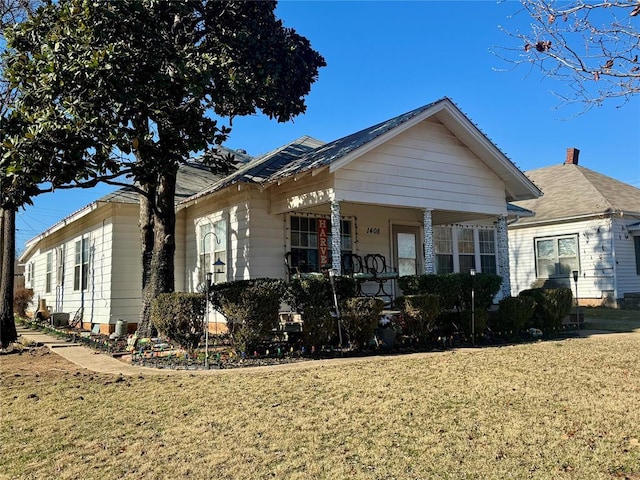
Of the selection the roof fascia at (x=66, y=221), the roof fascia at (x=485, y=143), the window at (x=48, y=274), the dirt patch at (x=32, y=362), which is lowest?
the dirt patch at (x=32, y=362)

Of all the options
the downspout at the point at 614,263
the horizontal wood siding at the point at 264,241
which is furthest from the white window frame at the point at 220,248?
the downspout at the point at 614,263

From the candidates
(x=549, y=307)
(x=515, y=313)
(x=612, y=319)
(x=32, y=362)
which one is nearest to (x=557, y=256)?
(x=612, y=319)

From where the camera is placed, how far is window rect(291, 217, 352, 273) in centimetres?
1208

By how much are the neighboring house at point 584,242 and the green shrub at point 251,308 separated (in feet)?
45.5

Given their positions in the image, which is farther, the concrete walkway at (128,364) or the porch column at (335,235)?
the porch column at (335,235)

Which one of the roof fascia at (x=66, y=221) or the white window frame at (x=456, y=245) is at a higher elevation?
the roof fascia at (x=66, y=221)

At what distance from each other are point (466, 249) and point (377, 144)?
6767 mm

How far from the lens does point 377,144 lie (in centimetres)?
1027

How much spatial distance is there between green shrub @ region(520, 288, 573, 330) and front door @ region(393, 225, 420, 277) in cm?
350

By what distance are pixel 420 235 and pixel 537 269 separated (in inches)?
294

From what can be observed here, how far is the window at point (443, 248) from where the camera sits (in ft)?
49.9

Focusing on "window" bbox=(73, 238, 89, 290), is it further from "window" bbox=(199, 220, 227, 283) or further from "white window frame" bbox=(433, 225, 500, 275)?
"white window frame" bbox=(433, 225, 500, 275)

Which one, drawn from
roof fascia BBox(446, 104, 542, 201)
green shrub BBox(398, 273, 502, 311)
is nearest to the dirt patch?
green shrub BBox(398, 273, 502, 311)

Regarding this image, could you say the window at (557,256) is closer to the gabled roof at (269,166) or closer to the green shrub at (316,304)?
the gabled roof at (269,166)
